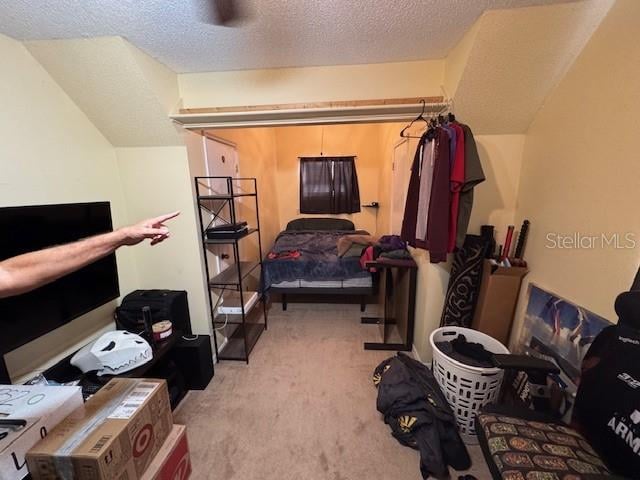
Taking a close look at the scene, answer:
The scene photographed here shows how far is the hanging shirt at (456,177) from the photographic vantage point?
1.49m

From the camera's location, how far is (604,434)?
94 centimetres

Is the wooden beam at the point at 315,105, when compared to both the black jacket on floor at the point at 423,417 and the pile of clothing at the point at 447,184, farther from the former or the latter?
the black jacket on floor at the point at 423,417

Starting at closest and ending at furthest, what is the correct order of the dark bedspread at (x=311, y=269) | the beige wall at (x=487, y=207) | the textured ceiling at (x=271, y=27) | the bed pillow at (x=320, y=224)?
1. the textured ceiling at (x=271, y=27)
2. the beige wall at (x=487, y=207)
3. the dark bedspread at (x=311, y=269)
4. the bed pillow at (x=320, y=224)

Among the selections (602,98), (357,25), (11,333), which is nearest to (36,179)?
(11,333)

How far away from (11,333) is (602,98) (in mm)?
2871

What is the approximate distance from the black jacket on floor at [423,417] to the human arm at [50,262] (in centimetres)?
167

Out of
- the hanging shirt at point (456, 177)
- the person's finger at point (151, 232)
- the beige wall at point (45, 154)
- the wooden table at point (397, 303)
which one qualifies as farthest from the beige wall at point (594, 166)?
the beige wall at point (45, 154)

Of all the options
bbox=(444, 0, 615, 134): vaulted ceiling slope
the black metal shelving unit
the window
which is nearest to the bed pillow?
the window

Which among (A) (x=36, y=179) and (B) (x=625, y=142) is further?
(A) (x=36, y=179)

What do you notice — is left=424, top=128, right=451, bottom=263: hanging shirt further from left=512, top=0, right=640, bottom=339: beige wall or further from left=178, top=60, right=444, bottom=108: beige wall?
left=512, top=0, right=640, bottom=339: beige wall

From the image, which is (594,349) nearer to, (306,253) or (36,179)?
(306,253)

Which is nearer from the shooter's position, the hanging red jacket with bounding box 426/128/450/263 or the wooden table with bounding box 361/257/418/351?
the hanging red jacket with bounding box 426/128/450/263

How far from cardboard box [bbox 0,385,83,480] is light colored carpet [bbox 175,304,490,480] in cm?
76

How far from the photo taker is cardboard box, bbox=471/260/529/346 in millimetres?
1726
